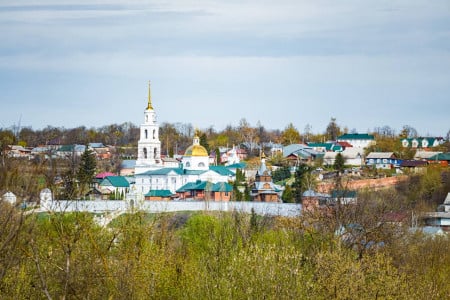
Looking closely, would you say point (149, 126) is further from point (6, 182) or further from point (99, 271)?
point (6, 182)

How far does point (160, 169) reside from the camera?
52.2 meters

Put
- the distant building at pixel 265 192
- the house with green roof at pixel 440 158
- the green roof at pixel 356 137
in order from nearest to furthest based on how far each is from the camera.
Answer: the distant building at pixel 265 192 < the house with green roof at pixel 440 158 < the green roof at pixel 356 137

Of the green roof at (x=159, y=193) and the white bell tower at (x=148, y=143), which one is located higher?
the white bell tower at (x=148, y=143)

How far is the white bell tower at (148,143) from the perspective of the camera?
174 ft

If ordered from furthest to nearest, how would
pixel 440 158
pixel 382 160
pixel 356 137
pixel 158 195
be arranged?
pixel 356 137, pixel 382 160, pixel 440 158, pixel 158 195

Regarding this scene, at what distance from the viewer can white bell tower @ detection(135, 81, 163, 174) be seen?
53000 millimetres

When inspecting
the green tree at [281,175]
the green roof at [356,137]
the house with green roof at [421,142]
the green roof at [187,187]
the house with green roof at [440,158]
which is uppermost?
the green roof at [356,137]

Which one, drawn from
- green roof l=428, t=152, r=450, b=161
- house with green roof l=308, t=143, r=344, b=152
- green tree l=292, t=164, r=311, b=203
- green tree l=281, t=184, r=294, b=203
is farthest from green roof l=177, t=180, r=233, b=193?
house with green roof l=308, t=143, r=344, b=152

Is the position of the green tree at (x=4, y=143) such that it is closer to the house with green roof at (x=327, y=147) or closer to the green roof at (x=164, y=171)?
the green roof at (x=164, y=171)

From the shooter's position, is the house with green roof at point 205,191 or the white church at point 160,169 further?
the white church at point 160,169

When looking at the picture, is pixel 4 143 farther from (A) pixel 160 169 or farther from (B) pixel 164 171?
(A) pixel 160 169

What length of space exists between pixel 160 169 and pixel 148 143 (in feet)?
6.95

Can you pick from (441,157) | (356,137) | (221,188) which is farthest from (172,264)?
(356,137)

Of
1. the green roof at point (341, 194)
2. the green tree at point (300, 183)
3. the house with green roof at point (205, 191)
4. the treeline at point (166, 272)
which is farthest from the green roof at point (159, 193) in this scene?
the treeline at point (166, 272)
